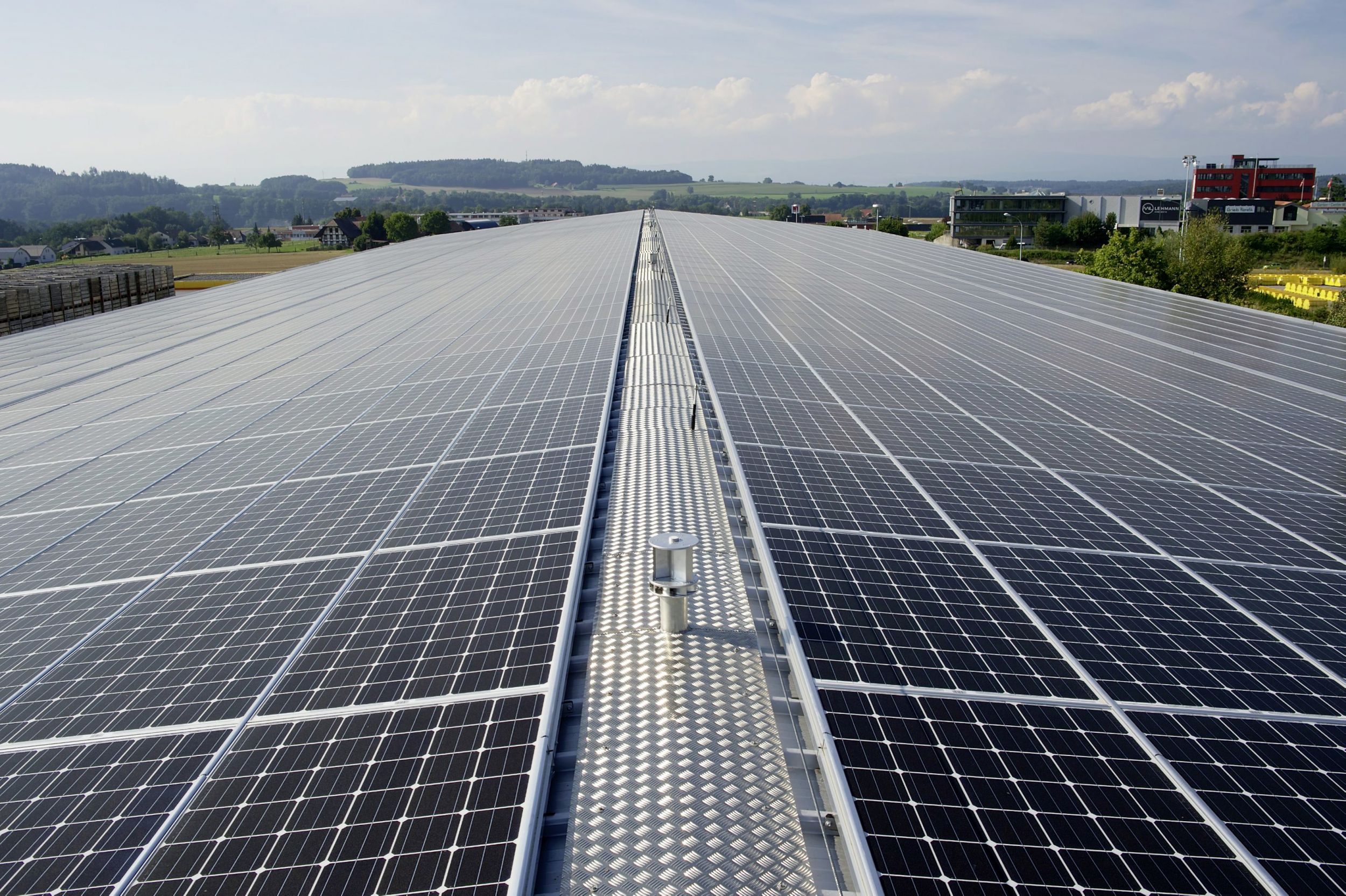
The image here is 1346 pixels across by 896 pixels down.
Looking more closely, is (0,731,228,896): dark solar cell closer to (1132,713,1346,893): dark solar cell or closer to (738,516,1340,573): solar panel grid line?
(738,516,1340,573): solar panel grid line

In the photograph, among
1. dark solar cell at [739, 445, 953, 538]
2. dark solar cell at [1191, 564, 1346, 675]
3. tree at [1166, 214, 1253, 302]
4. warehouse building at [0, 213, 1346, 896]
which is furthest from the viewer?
tree at [1166, 214, 1253, 302]

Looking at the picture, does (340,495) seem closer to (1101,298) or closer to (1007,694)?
(1007,694)

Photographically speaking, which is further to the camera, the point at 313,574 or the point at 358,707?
the point at 313,574

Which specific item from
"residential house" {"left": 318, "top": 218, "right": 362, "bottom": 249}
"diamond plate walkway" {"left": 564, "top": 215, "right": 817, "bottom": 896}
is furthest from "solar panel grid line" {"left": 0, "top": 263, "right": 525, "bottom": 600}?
"residential house" {"left": 318, "top": 218, "right": 362, "bottom": 249}

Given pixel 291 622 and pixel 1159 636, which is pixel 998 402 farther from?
pixel 291 622

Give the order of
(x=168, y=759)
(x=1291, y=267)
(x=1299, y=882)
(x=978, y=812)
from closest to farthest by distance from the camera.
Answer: (x=1299, y=882) < (x=978, y=812) < (x=168, y=759) < (x=1291, y=267)

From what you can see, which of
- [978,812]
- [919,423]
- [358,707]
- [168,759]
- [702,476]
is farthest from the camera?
[919,423]

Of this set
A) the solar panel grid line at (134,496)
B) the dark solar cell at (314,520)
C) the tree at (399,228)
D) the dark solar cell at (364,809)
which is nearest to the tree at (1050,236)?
the tree at (399,228)

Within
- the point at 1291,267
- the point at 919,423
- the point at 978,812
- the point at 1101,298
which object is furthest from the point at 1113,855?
the point at 1291,267
